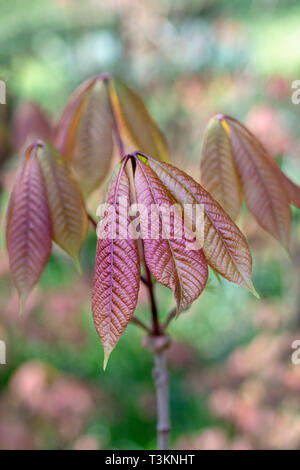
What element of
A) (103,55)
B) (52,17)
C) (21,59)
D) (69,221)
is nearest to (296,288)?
(69,221)

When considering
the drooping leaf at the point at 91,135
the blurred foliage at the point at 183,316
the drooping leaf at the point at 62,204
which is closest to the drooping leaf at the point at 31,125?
the blurred foliage at the point at 183,316

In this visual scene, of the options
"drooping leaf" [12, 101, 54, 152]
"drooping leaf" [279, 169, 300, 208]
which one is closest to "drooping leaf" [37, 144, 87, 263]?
"drooping leaf" [279, 169, 300, 208]

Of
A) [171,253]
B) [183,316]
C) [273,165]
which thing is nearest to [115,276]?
[171,253]

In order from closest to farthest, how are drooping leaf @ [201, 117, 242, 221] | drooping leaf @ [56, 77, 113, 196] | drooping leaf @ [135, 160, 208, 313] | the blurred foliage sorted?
drooping leaf @ [135, 160, 208, 313]
drooping leaf @ [201, 117, 242, 221]
drooping leaf @ [56, 77, 113, 196]
the blurred foliage

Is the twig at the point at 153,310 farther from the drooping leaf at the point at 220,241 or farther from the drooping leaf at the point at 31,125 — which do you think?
the drooping leaf at the point at 31,125

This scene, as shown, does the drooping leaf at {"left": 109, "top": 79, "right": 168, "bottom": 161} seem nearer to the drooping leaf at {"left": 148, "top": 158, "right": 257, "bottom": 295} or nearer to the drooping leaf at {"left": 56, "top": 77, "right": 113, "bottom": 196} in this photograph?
the drooping leaf at {"left": 56, "top": 77, "right": 113, "bottom": 196}
